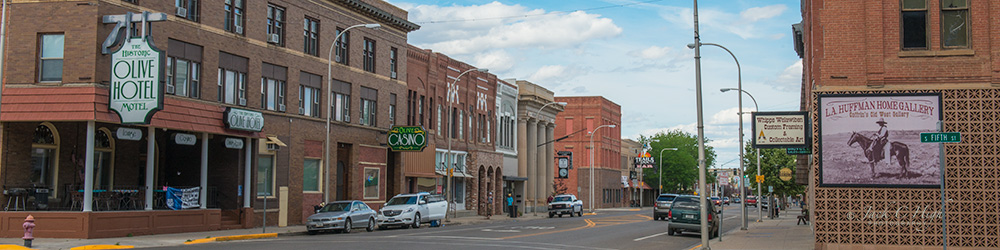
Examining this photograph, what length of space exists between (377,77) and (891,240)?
92.6 feet

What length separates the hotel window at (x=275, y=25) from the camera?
36375 millimetres

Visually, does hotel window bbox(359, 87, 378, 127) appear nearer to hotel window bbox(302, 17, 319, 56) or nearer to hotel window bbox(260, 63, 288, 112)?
hotel window bbox(302, 17, 319, 56)

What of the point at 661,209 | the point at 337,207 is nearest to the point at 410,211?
the point at 337,207

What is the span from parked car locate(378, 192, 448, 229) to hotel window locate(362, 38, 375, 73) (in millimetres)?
7874

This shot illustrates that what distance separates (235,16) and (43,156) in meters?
9.01

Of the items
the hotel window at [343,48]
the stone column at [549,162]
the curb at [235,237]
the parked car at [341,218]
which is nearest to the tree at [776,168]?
the stone column at [549,162]

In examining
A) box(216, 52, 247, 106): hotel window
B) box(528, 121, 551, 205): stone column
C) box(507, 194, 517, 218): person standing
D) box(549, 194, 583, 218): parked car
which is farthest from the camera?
box(528, 121, 551, 205): stone column

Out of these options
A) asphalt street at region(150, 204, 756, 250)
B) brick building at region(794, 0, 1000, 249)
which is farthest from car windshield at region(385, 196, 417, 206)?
brick building at region(794, 0, 1000, 249)

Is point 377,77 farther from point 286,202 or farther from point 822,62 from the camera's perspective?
point 822,62

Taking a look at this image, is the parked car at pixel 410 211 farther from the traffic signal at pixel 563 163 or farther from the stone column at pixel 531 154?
the traffic signal at pixel 563 163

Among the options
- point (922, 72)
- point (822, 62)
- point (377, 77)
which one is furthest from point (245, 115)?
point (922, 72)

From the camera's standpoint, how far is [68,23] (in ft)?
90.1

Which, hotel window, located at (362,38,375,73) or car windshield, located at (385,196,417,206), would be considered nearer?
car windshield, located at (385,196,417,206)

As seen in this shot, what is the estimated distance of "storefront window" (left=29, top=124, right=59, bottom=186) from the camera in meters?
27.9
